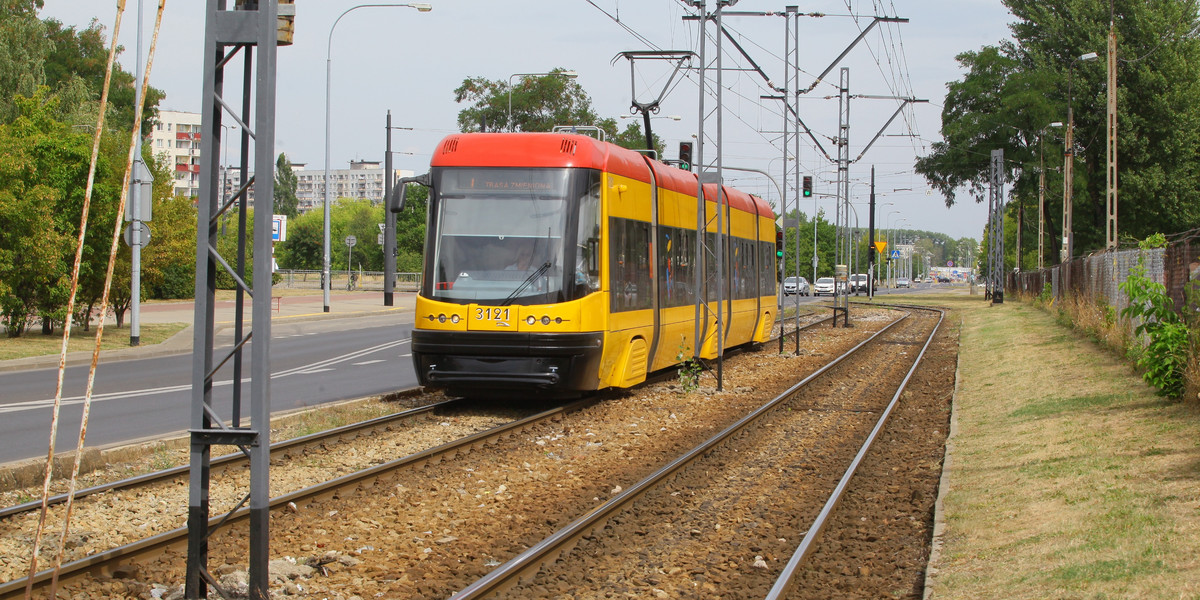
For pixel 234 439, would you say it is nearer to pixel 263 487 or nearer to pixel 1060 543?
pixel 263 487

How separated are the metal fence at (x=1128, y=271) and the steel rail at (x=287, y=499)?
25.9 ft

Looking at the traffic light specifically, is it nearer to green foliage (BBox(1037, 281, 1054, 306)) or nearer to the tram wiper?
the tram wiper

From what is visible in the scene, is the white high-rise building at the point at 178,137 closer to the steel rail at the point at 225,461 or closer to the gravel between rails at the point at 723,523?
the steel rail at the point at 225,461

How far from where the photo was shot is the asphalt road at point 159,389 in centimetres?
1180

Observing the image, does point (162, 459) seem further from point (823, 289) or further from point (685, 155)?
point (823, 289)

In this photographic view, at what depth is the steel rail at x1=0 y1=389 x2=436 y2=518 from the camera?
26.0ft

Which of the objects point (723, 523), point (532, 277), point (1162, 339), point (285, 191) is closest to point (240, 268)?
point (723, 523)

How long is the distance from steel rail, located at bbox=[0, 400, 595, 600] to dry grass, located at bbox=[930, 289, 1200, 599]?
15.2 feet

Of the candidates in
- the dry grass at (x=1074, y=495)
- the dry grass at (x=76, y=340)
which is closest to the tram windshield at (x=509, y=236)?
the dry grass at (x=1074, y=495)

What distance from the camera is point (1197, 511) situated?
7.18 meters

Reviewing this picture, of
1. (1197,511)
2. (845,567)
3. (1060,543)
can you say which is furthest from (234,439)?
(1197,511)

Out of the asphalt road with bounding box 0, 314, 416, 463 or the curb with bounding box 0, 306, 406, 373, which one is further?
the curb with bounding box 0, 306, 406, 373

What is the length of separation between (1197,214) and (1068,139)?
1313 centimetres

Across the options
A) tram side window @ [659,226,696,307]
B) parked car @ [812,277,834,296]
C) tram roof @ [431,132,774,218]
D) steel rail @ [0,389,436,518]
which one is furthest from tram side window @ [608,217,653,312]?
parked car @ [812,277,834,296]
